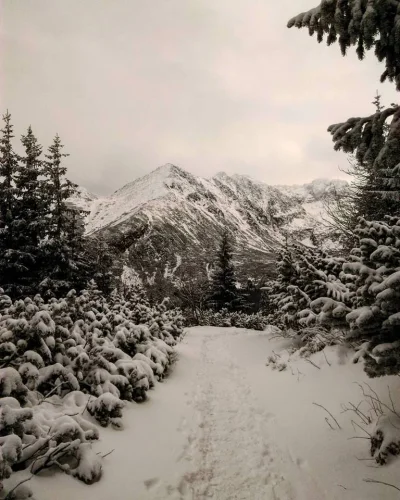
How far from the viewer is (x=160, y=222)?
15650cm

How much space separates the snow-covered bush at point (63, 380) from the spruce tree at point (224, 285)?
22.0m

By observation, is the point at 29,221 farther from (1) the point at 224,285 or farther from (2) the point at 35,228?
(1) the point at 224,285

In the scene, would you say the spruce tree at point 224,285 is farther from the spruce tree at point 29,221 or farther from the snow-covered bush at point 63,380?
the snow-covered bush at point 63,380

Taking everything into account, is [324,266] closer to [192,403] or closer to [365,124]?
[192,403]

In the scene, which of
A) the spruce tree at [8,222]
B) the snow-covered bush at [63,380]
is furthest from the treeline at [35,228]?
the snow-covered bush at [63,380]

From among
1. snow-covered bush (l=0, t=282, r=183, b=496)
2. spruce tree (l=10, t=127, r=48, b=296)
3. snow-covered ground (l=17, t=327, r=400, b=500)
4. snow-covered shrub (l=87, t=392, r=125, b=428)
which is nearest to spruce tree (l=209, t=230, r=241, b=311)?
spruce tree (l=10, t=127, r=48, b=296)

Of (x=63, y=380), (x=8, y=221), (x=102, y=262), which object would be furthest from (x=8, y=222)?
(x=63, y=380)

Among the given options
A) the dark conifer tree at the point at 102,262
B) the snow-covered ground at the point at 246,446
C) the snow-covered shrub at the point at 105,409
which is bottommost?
the snow-covered ground at the point at 246,446

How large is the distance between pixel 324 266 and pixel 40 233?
659 inches

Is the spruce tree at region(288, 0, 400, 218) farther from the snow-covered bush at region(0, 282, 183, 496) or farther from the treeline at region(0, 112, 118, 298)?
the treeline at region(0, 112, 118, 298)

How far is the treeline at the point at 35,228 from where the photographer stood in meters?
18.9

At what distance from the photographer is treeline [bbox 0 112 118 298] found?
18.9 meters

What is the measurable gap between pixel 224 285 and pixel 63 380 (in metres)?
26.7

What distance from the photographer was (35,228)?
62.7 feet
